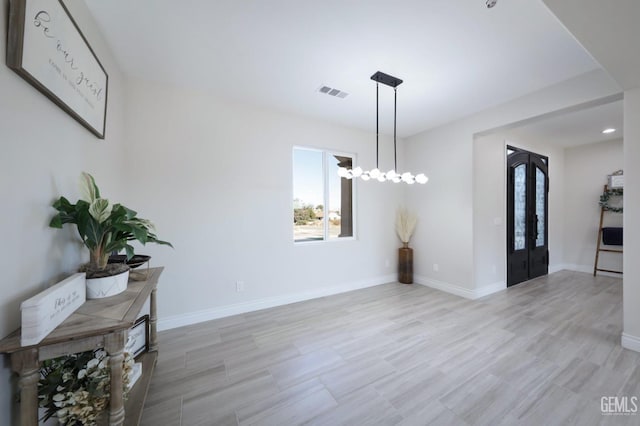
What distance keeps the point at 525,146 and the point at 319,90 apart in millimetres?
4349

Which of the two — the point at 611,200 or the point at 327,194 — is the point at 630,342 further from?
the point at 611,200

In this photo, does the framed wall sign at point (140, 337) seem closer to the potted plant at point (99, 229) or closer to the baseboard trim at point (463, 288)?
the potted plant at point (99, 229)

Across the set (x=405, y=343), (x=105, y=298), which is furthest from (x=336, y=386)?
(x=105, y=298)

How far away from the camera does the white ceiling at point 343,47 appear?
1.74 metres

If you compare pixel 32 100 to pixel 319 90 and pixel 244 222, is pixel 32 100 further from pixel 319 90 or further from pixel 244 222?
pixel 319 90

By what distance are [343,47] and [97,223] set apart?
7.40 feet

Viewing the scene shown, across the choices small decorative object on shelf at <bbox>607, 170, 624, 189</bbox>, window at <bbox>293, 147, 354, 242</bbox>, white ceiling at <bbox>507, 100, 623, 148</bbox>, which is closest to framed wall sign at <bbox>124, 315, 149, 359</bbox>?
window at <bbox>293, 147, 354, 242</bbox>

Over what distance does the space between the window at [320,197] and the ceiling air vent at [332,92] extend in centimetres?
102

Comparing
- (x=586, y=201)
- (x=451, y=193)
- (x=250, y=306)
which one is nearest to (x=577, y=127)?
(x=586, y=201)

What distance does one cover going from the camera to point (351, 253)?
4148 mm

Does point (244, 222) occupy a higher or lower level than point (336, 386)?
higher

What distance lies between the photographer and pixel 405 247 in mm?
4582

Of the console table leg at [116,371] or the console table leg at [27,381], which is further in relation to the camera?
the console table leg at [116,371]


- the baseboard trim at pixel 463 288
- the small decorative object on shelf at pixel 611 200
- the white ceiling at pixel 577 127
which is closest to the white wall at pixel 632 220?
the white ceiling at pixel 577 127
